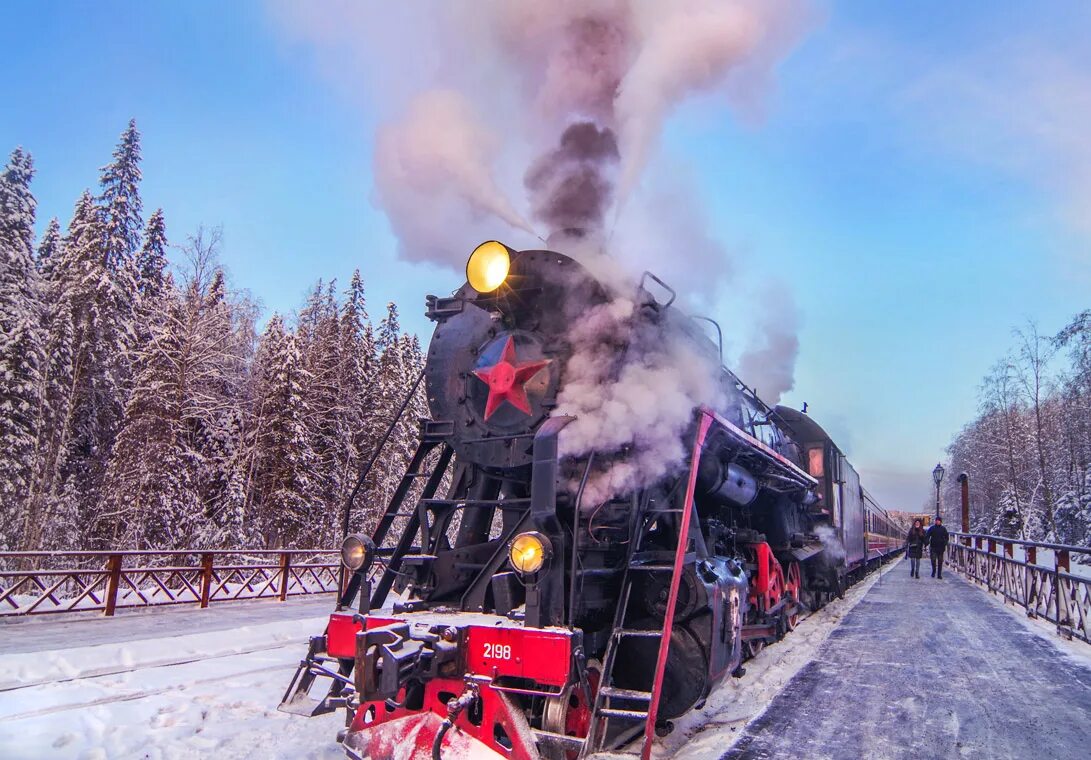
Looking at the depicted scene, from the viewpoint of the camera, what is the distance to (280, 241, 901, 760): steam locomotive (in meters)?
3.62

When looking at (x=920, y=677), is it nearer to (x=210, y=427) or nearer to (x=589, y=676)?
(x=589, y=676)

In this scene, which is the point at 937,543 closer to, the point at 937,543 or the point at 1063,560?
the point at 937,543

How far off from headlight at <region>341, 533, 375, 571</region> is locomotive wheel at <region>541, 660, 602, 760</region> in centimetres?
169

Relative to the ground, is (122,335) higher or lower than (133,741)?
higher

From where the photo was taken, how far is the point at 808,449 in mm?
11391

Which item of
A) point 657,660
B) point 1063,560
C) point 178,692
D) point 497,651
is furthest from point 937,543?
point 178,692

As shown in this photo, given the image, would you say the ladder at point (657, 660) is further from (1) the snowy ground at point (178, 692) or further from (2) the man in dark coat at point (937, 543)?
(2) the man in dark coat at point (937, 543)

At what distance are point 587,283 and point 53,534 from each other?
67.0ft

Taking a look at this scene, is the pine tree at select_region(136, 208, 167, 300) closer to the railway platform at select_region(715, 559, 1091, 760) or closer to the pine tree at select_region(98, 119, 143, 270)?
the pine tree at select_region(98, 119, 143, 270)

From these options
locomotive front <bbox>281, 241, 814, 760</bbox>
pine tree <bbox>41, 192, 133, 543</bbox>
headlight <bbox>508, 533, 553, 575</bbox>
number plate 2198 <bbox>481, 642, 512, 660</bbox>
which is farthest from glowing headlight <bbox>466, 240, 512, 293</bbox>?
pine tree <bbox>41, 192, 133, 543</bbox>

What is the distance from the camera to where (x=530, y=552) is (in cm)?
387

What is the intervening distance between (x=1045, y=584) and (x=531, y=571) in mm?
10455

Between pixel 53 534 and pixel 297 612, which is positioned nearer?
pixel 297 612

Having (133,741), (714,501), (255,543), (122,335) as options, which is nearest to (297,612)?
(133,741)
